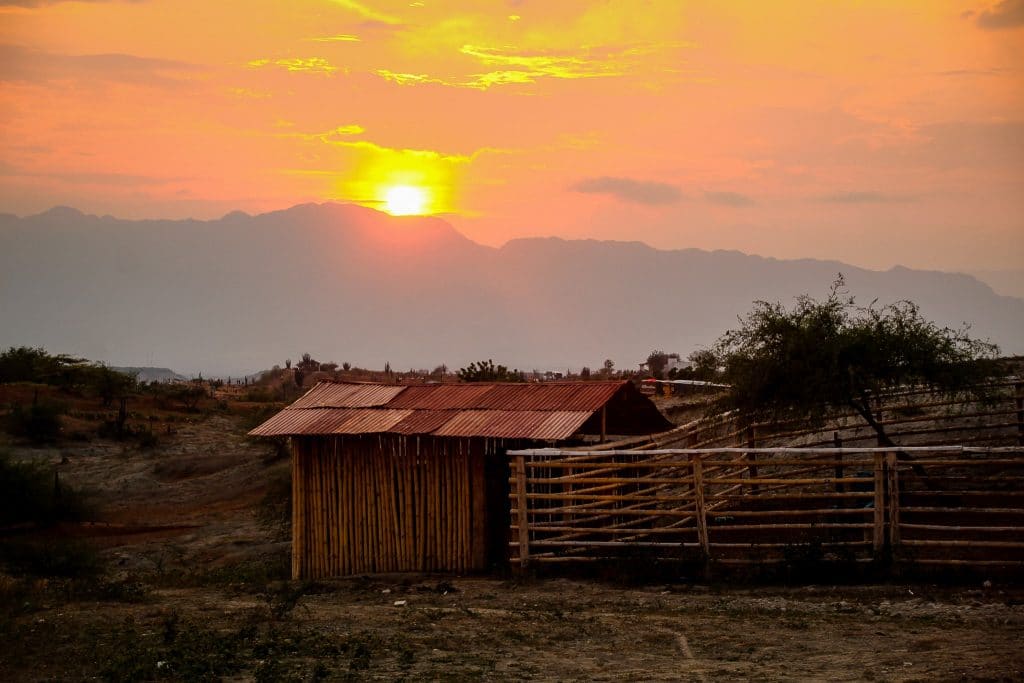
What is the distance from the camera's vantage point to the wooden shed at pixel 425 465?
56.5ft

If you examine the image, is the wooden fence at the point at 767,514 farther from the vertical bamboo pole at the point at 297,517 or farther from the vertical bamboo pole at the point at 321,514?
the vertical bamboo pole at the point at 297,517

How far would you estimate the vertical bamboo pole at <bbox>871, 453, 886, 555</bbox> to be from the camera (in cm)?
1398

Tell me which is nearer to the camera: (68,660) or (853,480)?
(68,660)

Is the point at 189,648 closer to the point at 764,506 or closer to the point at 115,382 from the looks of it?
the point at 764,506

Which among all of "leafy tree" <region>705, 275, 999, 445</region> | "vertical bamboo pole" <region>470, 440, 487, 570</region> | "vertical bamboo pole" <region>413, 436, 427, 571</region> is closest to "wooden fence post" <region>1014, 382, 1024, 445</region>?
"leafy tree" <region>705, 275, 999, 445</region>

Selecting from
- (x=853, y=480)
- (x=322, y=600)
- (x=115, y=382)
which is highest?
(x=115, y=382)

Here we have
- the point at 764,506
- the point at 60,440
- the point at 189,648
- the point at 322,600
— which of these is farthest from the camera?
the point at 60,440

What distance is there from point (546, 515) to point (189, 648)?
670 centimetres

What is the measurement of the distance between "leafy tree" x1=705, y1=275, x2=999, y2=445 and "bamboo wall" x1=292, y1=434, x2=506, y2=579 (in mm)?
5038

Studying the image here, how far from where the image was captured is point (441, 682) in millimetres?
9602

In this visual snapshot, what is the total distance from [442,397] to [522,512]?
4.18m

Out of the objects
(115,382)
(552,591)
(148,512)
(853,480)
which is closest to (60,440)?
(148,512)

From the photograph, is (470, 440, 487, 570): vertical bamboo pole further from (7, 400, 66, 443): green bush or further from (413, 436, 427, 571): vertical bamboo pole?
(7, 400, 66, 443): green bush

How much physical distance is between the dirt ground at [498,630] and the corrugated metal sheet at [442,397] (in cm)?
297
